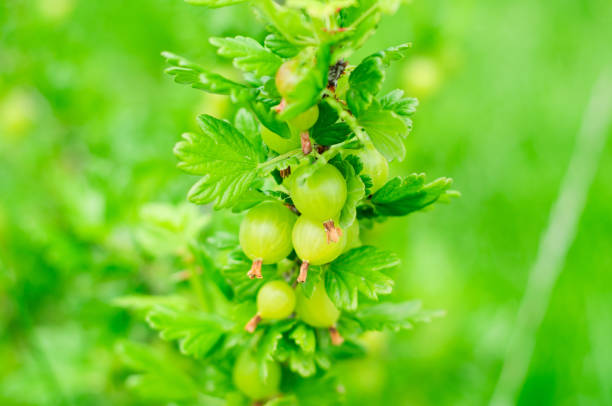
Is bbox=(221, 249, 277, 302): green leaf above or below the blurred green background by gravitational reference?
above

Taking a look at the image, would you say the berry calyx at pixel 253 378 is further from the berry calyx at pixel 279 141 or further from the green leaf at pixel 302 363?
the berry calyx at pixel 279 141

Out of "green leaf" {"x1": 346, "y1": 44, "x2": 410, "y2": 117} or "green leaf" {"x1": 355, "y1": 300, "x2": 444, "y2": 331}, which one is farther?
"green leaf" {"x1": 355, "y1": 300, "x2": 444, "y2": 331}

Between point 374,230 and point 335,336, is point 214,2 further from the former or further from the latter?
point 374,230

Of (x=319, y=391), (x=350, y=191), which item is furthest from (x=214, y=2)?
(x=319, y=391)

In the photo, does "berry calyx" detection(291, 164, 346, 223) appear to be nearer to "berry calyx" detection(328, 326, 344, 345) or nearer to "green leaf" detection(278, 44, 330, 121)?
"green leaf" detection(278, 44, 330, 121)

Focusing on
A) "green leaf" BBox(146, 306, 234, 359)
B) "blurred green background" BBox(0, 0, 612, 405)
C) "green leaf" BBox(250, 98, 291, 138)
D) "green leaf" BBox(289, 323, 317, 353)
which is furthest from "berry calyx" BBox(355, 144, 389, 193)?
"blurred green background" BBox(0, 0, 612, 405)

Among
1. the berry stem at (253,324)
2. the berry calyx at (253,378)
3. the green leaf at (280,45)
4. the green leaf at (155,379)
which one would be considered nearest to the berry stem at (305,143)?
the green leaf at (280,45)

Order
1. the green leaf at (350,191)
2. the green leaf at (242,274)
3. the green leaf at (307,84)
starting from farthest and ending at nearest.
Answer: the green leaf at (242,274) → the green leaf at (350,191) → the green leaf at (307,84)
